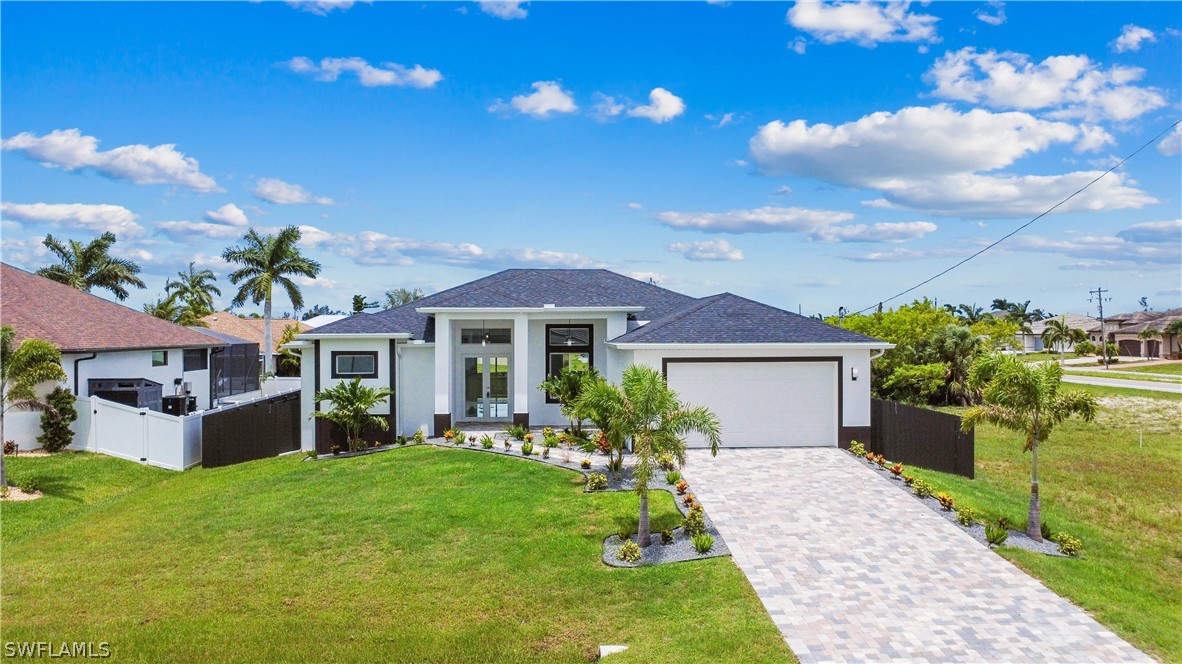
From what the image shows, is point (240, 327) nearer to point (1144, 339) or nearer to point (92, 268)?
point (92, 268)

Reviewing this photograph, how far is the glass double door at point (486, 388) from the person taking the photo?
21938 millimetres

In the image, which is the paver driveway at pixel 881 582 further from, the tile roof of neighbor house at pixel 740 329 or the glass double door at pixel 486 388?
the glass double door at pixel 486 388

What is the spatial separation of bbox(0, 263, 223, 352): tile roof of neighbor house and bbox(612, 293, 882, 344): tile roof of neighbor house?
17597mm

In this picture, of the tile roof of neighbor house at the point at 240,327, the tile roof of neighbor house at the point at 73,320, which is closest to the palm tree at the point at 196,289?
the tile roof of neighbor house at the point at 240,327

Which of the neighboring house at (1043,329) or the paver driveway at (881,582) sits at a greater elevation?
the neighboring house at (1043,329)

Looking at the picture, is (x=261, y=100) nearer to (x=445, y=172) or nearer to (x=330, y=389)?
(x=445, y=172)

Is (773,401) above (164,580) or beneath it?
above

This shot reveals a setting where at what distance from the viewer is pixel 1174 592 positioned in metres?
10.1

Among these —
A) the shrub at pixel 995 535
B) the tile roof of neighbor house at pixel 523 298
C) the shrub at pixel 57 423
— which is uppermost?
the tile roof of neighbor house at pixel 523 298

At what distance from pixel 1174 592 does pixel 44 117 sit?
92.4 feet

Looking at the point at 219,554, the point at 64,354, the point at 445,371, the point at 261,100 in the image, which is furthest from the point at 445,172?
the point at 219,554

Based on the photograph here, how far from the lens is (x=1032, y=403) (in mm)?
11281

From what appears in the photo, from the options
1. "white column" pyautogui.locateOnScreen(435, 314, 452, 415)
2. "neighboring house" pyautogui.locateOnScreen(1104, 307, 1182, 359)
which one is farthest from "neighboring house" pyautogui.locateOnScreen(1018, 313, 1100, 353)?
"white column" pyautogui.locateOnScreen(435, 314, 452, 415)

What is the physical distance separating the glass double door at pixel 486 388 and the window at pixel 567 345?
163 cm
